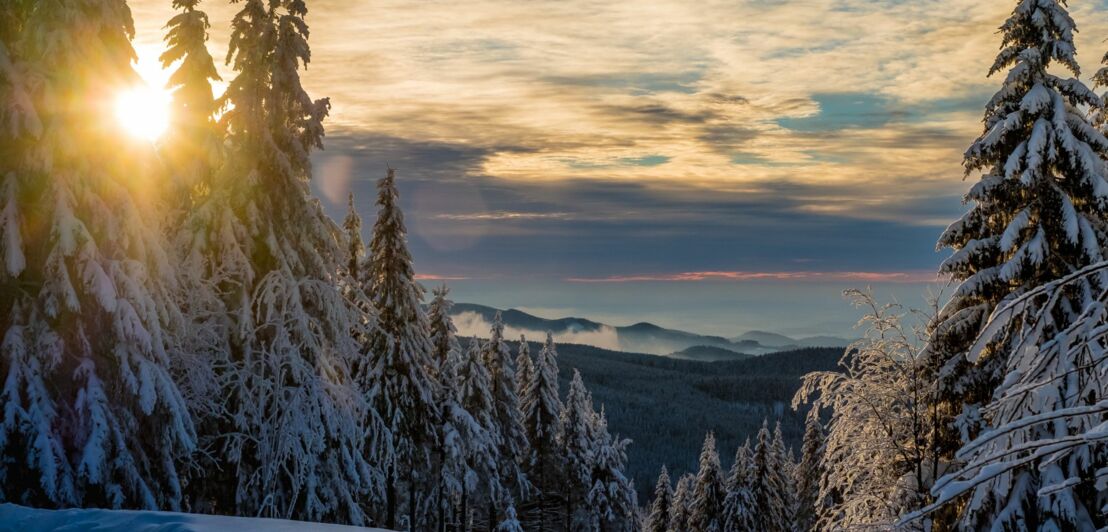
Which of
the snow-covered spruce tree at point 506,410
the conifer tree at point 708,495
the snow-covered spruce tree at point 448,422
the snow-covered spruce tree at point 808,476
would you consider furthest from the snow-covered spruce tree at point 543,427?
the snow-covered spruce tree at point 808,476

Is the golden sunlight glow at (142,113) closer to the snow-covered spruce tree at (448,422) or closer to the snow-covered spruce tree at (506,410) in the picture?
the snow-covered spruce tree at (448,422)

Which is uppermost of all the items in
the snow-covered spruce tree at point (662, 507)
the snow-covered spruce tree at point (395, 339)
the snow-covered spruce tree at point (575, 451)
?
the snow-covered spruce tree at point (395, 339)

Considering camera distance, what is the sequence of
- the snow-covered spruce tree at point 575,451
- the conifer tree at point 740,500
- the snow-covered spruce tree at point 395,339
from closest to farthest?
the snow-covered spruce tree at point 395,339
the snow-covered spruce tree at point 575,451
the conifer tree at point 740,500

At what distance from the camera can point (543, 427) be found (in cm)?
4822

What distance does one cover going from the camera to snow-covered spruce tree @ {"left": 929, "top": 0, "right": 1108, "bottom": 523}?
1515cm

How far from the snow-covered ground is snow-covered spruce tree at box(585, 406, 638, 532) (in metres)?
41.2

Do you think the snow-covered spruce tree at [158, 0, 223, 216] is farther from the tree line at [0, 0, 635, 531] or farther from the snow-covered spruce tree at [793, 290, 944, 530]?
the snow-covered spruce tree at [793, 290, 944, 530]

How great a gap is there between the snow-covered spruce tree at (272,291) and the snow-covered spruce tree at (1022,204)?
46.3ft

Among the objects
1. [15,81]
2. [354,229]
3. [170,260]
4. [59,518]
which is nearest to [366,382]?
[354,229]

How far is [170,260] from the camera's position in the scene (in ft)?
59.5

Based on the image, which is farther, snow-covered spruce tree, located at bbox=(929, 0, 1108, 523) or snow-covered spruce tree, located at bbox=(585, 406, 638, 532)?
snow-covered spruce tree, located at bbox=(585, 406, 638, 532)

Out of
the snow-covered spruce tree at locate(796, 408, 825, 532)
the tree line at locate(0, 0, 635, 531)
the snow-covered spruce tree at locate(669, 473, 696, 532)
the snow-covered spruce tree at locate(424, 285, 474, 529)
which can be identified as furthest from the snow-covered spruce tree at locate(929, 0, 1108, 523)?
the snow-covered spruce tree at locate(669, 473, 696, 532)

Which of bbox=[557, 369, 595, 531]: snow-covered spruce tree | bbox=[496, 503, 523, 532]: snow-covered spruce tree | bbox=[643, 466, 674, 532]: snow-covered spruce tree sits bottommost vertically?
bbox=[643, 466, 674, 532]: snow-covered spruce tree

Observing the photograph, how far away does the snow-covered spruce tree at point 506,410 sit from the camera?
4347cm
